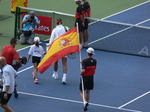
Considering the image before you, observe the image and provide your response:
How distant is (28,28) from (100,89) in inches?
Result: 225

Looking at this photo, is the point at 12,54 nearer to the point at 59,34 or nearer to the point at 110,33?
the point at 59,34

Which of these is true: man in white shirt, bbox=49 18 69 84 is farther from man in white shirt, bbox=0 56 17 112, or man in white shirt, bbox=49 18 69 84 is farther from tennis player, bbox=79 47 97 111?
man in white shirt, bbox=0 56 17 112

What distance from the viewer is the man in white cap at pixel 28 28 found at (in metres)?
22.6

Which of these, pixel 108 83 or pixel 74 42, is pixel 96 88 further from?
pixel 74 42

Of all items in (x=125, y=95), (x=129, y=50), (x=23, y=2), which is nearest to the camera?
(x=125, y=95)

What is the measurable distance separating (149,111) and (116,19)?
10693 mm

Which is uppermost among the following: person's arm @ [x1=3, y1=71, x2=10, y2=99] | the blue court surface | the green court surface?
person's arm @ [x1=3, y1=71, x2=10, y2=99]

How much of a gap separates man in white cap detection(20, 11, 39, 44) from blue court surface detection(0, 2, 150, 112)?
2.69ft

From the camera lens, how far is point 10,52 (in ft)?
54.5

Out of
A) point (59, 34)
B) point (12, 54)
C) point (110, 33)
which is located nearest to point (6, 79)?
point (12, 54)

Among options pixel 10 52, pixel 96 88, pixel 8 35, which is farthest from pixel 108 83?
pixel 8 35

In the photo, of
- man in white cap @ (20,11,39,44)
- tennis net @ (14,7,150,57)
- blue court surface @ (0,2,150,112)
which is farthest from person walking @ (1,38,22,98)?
tennis net @ (14,7,150,57)

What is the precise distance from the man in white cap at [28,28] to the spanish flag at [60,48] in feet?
17.3

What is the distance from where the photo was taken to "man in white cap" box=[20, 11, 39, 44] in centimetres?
2256
